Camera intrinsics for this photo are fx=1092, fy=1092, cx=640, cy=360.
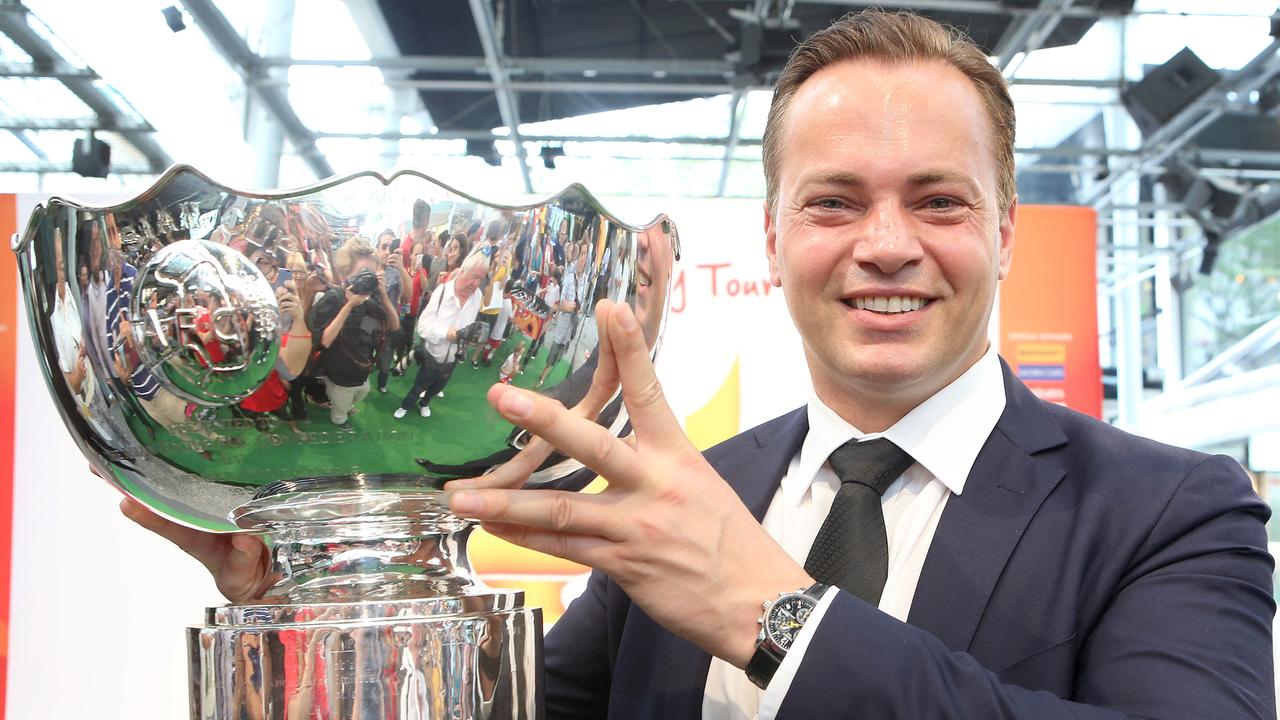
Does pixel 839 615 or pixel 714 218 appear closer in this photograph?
pixel 839 615

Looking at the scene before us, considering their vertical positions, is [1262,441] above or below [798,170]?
below

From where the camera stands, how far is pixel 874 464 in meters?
0.97

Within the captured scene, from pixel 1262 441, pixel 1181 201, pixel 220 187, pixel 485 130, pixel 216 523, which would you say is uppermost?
pixel 485 130

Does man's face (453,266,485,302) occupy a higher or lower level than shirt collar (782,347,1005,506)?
higher

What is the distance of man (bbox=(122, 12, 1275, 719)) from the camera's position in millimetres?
604

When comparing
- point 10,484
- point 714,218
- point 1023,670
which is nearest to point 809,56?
point 1023,670

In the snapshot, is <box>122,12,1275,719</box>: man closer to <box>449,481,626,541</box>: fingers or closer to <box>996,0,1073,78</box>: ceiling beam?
<box>449,481,626,541</box>: fingers

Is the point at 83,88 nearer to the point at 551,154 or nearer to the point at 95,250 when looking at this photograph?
the point at 551,154

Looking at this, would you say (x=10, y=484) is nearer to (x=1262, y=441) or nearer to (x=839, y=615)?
(x=839, y=615)

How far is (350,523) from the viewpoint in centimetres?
52

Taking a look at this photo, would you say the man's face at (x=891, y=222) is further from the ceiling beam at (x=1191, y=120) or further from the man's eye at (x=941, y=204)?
the ceiling beam at (x=1191, y=120)

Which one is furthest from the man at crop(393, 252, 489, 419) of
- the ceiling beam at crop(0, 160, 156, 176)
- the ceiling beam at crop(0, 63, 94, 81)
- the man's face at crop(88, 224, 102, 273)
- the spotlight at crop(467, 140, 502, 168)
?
the spotlight at crop(467, 140, 502, 168)

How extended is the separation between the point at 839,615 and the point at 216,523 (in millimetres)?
335

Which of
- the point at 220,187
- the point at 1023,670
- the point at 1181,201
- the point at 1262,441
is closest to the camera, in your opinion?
the point at 220,187
